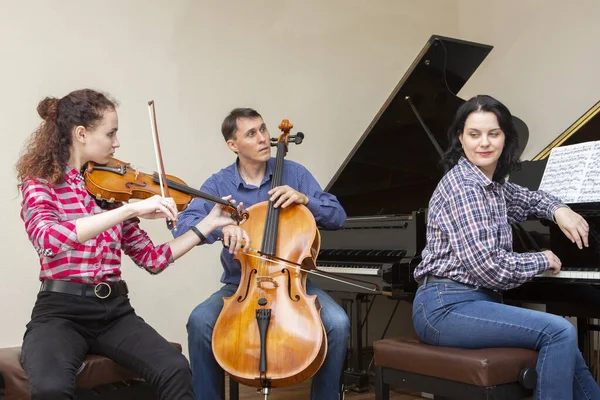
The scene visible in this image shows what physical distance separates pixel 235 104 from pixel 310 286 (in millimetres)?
1793

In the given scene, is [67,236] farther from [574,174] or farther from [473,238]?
[574,174]

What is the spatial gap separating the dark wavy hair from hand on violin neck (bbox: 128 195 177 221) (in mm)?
985

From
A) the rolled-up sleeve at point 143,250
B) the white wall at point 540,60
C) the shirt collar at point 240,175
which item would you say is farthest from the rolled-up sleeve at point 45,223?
the white wall at point 540,60

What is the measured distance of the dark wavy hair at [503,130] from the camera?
7.17ft

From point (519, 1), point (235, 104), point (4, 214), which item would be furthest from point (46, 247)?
point (519, 1)

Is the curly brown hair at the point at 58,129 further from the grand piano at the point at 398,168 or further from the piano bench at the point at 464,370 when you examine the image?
the grand piano at the point at 398,168

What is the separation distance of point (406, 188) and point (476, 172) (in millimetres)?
1286

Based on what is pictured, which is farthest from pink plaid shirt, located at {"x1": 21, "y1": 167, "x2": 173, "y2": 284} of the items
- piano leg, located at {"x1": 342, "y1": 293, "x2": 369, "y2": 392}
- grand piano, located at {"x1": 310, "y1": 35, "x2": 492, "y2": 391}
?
piano leg, located at {"x1": 342, "y1": 293, "x2": 369, "y2": 392}

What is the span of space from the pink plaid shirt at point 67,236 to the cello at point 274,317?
304 mm

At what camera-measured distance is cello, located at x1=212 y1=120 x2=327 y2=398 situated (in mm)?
2033

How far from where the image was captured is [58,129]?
6.66ft

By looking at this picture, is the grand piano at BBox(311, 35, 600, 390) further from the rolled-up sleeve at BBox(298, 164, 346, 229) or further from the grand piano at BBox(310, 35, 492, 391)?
the rolled-up sleeve at BBox(298, 164, 346, 229)

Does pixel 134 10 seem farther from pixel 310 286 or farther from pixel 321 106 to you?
pixel 310 286

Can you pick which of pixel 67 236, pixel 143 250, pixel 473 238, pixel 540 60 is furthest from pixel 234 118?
pixel 540 60
